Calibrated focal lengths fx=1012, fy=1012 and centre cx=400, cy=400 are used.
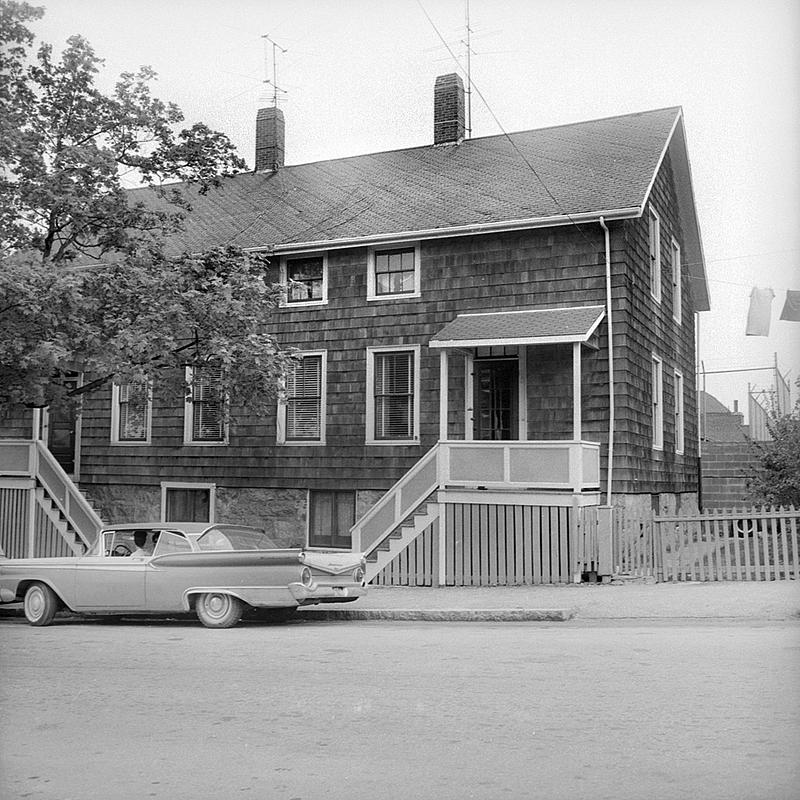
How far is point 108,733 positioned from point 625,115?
61.5ft

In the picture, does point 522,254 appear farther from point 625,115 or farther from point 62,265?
point 62,265

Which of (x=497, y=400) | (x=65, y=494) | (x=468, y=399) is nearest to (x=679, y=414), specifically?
(x=497, y=400)

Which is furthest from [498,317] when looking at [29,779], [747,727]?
[29,779]

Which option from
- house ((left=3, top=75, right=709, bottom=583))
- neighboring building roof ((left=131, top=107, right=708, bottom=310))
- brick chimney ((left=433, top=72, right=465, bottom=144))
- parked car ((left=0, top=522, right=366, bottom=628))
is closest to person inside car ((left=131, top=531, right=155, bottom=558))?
parked car ((left=0, top=522, right=366, bottom=628))

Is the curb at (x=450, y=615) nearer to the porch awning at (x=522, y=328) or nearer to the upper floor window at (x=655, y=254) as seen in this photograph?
the porch awning at (x=522, y=328)

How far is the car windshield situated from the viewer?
12.9 meters

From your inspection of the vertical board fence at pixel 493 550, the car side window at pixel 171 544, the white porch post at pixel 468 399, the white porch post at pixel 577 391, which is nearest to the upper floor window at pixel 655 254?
the white porch post at pixel 577 391

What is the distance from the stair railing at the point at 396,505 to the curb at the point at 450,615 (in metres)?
4.14

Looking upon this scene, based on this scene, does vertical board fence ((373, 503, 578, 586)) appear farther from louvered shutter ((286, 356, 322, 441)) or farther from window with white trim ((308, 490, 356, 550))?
louvered shutter ((286, 356, 322, 441))

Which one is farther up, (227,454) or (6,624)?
(227,454)

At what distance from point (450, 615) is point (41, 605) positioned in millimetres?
5447

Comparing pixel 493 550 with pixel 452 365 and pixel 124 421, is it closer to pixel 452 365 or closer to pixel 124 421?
pixel 452 365

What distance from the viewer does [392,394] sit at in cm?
1977

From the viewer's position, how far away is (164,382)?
53.6 ft
